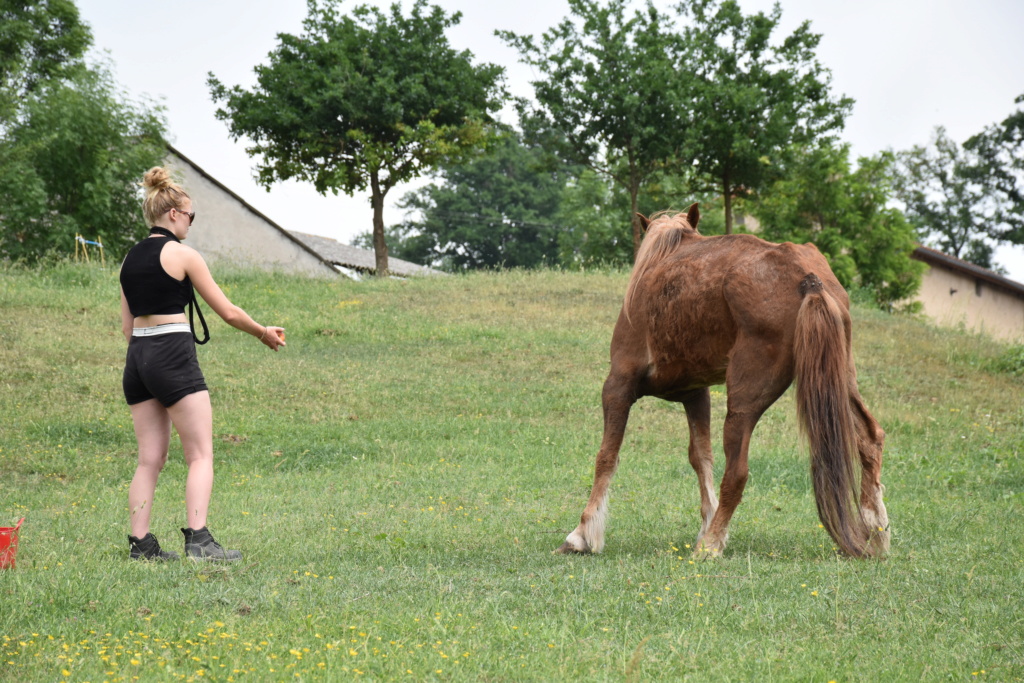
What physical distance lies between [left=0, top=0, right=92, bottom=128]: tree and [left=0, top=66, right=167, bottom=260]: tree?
6297 mm

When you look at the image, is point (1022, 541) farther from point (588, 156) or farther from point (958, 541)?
point (588, 156)

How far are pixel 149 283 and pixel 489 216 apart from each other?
62.6 m

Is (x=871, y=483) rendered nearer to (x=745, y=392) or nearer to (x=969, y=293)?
(x=745, y=392)

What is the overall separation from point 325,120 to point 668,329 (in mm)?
27277

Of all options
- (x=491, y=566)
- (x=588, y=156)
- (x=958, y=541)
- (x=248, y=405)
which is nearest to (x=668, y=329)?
(x=491, y=566)

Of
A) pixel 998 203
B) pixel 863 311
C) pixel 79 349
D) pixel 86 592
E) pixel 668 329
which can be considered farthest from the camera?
pixel 998 203

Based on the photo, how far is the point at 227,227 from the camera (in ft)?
119

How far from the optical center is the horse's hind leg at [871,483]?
213 inches

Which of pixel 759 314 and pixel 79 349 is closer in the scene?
pixel 759 314

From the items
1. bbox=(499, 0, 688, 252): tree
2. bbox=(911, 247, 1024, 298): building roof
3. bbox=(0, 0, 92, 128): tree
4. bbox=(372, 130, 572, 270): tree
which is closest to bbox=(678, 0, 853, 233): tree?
bbox=(499, 0, 688, 252): tree

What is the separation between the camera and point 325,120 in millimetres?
31016

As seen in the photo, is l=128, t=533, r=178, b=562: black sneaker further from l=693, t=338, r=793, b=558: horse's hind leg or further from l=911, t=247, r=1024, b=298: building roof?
l=911, t=247, r=1024, b=298: building roof

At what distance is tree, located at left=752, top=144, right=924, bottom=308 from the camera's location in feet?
106

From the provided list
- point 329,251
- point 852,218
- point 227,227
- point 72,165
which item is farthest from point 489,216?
point 72,165
